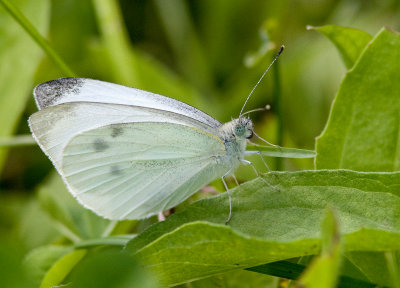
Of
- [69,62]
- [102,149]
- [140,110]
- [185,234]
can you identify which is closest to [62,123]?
[102,149]

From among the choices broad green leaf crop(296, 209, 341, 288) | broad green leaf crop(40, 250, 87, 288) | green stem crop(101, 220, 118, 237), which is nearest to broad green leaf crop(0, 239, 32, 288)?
broad green leaf crop(296, 209, 341, 288)

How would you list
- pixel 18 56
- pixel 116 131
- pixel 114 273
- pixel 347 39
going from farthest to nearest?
1. pixel 18 56
2. pixel 116 131
3. pixel 347 39
4. pixel 114 273

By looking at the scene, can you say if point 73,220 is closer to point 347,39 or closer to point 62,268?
point 62,268

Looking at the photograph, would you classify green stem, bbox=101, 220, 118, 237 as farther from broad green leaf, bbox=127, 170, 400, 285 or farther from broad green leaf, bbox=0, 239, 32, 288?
broad green leaf, bbox=0, 239, 32, 288

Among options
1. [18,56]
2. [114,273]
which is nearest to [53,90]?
[18,56]

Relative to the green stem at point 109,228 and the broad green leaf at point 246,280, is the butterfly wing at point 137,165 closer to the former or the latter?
the green stem at point 109,228

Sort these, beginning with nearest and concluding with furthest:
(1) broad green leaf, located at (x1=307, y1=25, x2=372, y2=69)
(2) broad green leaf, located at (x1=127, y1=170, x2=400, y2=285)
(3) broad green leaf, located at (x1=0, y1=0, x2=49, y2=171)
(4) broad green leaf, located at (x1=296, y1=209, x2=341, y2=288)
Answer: (4) broad green leaf, located at (x1=296, y1=209, x2=341, y2=288)
(2) broad green leaf, located at (x1=127, y1=170, x2=400, y2=285)
(1) broad green leaf, located at (x1=307, y1=25, x2=372, y2=69)
(3) broad green leaf, located at (x1=0, y1=0, x2=49, y2=171)
